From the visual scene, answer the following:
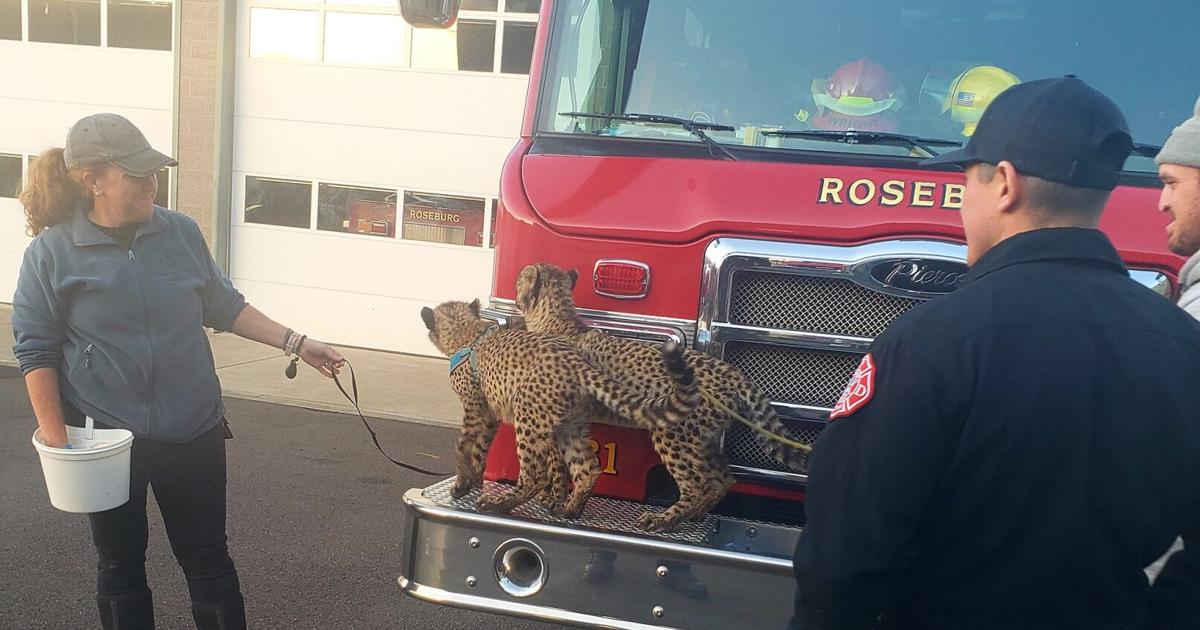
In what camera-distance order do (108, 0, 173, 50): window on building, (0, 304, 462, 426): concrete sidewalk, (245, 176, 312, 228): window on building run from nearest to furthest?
(0, 304, 462, 426): concrete sidewalk → (245, 176, 312, 228): window on building → (108, 0, 173, 50): window on building

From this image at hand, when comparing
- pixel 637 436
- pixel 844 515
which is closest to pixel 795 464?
pixel 637 436

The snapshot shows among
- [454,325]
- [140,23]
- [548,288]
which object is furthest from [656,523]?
[140,23]

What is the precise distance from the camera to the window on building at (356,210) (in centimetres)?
1180

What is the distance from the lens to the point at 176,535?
315cm

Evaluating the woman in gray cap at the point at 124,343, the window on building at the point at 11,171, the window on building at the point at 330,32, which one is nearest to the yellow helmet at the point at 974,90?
the woman in gray cap at the point at 124,343

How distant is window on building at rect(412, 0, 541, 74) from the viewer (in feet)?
36.7

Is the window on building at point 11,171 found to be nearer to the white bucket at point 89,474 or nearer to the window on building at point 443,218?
the window on building at point 443,218

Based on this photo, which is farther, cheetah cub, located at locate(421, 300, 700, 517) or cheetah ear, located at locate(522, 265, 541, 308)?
cheetah ear, located at locate(522, 265, 541, 308)

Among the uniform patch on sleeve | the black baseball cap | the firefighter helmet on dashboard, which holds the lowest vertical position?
the uniform patch on sleeve

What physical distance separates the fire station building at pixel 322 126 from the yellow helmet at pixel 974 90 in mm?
8439

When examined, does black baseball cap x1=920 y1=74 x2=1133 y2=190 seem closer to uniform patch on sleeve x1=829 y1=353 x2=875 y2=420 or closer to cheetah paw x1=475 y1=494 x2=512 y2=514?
uniform patch on sleeve x1=829 y1=353 x2=875 y2=420

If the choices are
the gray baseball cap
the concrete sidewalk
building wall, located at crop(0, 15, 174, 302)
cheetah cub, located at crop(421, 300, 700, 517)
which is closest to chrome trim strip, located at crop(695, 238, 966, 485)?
cheetah cub, located at crop(421, 300, 700, 517)

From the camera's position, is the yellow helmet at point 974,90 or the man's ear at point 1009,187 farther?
the yellow helmet at point 974,90

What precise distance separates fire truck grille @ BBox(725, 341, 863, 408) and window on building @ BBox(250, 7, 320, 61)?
9974mm
